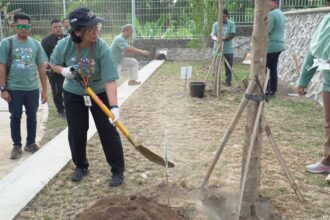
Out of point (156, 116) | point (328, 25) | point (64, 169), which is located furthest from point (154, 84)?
point (328, 25)

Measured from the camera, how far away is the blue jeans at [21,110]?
16.3 ft

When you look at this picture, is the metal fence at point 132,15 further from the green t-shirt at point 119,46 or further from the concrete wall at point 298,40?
the green t-shirt at point 119,46

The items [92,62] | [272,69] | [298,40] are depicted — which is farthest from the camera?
[298,40]

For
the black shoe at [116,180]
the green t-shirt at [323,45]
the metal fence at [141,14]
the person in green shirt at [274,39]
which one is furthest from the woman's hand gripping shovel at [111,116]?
the metal fence at [141,14]

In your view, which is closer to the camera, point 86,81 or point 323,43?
point 86,81

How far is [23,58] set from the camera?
16.1 ft

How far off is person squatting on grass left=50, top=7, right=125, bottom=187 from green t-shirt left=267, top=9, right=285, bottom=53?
4.76 metres

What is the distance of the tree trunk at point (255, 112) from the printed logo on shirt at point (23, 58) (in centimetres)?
310

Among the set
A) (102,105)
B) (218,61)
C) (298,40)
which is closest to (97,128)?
(102,105)

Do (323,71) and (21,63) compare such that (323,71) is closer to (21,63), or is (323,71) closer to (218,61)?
(21,63)

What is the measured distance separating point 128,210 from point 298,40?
831cm

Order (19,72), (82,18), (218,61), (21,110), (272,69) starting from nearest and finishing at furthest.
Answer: (82,18)
(19,72)
(21,110)
(272,69)
(218,61)

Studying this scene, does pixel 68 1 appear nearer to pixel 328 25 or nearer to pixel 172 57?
pixel 172 57

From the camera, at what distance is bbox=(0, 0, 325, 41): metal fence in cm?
1487
